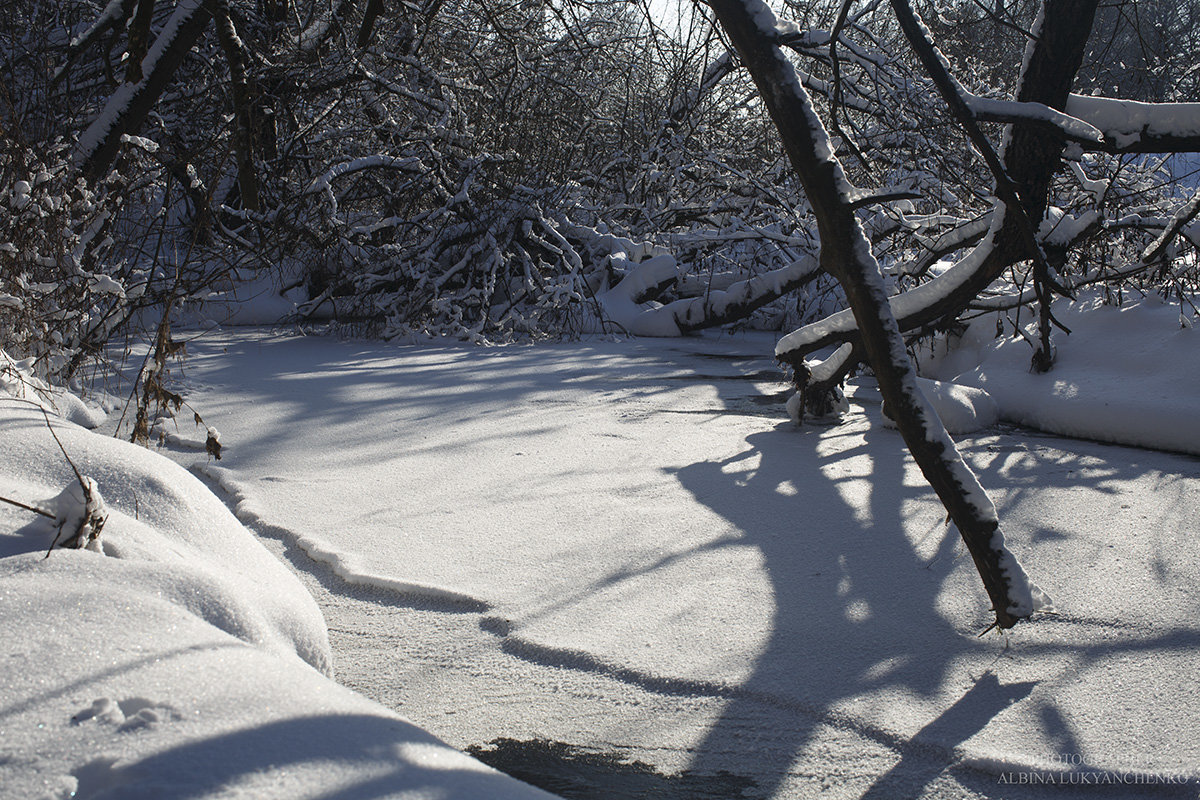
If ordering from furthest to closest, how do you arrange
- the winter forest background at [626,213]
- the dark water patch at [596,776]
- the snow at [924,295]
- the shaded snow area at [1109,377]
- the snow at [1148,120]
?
1. the shaded snow area at [1109,377]
2. the snow at [924,295]
3. the snow at [1148,120]
4. the winter forest background at [626,213]
5. the dark water patch at [596,776]

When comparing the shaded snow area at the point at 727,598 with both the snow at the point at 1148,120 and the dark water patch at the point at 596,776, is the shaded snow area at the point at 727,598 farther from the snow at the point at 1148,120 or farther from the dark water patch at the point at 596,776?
the snow at the point at 1148,120

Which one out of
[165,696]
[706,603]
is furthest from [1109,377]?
[165,696]

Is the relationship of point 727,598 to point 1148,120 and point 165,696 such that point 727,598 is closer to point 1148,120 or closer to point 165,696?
point 165,696

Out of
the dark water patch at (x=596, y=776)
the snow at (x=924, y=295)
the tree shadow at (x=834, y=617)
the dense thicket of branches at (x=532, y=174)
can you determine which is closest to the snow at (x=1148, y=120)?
the dense thicket of branches at (x=532, y=174)

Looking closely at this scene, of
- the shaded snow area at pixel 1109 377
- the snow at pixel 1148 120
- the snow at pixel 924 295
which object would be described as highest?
the snow at pixel 1148 120

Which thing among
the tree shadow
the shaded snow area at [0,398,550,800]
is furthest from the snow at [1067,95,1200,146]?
the shaded snow area at [0,398,550,800]

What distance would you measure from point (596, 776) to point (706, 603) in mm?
793

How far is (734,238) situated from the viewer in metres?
7.62

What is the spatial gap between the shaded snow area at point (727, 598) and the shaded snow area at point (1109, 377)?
0.14m

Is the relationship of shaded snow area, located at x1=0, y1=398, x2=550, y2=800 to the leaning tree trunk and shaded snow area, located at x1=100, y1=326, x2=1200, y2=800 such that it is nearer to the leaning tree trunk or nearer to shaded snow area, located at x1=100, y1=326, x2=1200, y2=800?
shaded snow area, located at x1=100, y1=326, x2=1200, y2=800

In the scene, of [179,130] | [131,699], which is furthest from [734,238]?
[131,699]

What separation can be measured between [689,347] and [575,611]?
5.41 m

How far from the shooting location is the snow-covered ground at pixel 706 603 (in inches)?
61.7

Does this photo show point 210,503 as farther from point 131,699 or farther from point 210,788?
point 210,788
